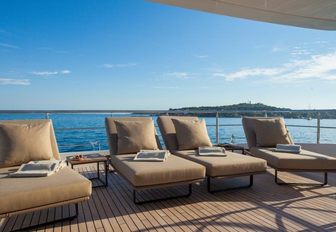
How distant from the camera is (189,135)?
3.47 m

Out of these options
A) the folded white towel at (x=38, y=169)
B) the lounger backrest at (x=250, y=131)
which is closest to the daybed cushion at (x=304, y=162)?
the lounger backrest at (x=250, y=131)

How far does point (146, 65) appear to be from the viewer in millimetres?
11141

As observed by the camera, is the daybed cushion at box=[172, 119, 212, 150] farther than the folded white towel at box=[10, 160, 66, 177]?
Yes

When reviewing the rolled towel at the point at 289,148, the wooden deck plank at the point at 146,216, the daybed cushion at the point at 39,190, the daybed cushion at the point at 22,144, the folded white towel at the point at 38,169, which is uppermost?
the daybed cushion at the point at 22,144

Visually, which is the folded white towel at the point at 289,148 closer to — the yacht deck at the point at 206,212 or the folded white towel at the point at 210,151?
the yacht deck at the point at 206,212

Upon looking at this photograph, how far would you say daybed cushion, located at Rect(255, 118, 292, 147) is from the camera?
12.3 feet

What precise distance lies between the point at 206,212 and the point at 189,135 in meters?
1.37

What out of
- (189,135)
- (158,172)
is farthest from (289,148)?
(158,172)

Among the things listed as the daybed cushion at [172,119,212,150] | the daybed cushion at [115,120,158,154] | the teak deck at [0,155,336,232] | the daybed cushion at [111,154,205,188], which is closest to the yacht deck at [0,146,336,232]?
the teak deck at [0,155,336,232]

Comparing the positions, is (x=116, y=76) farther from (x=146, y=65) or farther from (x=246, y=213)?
(x=246, y=213)

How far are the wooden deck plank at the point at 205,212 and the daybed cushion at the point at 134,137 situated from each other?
512 mm

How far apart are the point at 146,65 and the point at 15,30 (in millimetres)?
5193

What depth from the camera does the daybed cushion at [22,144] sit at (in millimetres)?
2428

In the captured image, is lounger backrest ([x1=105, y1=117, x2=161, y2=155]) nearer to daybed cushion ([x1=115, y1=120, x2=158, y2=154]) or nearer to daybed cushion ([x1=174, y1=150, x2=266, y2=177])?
daybed cushion ([x1=115, y1=120, x2=158, y2=154])
